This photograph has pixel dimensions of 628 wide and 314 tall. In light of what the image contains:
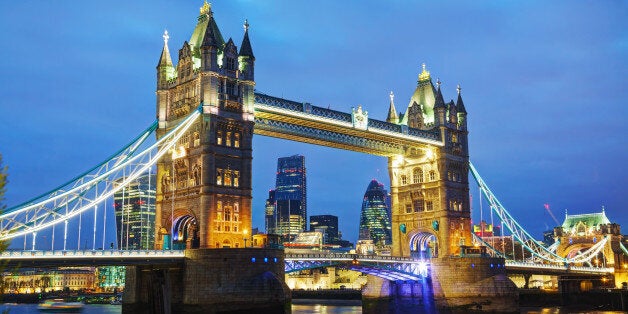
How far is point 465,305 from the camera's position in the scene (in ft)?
295

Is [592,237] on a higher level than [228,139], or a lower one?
lower

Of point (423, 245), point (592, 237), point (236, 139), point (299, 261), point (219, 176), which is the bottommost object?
point (299, 261)

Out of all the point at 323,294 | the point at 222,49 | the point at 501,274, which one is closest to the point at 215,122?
the point at 222,49

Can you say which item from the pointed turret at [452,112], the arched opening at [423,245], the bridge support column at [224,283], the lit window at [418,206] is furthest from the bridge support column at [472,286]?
the bridge support column at [224,283]

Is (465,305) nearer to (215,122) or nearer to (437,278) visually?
(437,278)

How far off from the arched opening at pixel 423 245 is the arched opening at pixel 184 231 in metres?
38.3

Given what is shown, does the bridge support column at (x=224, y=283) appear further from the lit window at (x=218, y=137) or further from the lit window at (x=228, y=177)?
the lit window at (x=218, y=137)

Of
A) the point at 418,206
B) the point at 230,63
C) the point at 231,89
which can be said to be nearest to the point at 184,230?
the point at 231,89

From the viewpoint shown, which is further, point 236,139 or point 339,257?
point 339,257

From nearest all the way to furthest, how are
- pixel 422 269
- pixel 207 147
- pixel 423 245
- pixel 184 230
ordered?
pixel 207 147, pixel 184 230, pixel 422 269, pixel 423 245

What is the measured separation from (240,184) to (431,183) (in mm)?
35726

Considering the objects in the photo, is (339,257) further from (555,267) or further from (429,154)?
(555,267)

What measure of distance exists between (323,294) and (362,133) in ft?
222

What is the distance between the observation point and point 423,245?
106 metres
